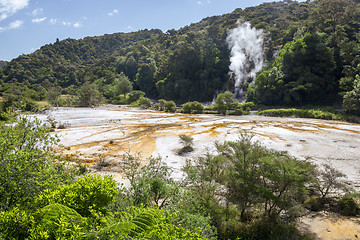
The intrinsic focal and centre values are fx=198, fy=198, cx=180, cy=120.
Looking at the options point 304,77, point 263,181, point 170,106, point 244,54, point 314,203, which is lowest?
point 314,203

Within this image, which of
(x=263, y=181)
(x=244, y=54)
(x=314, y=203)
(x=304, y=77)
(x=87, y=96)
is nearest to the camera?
(x=263, y=181)

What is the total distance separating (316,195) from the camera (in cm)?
884

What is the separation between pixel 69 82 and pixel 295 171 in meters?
119

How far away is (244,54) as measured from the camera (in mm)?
62875

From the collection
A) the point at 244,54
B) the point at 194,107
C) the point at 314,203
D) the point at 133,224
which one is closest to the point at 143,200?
the point at 133,224

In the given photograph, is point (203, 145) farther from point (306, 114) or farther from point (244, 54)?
point (244, 54)

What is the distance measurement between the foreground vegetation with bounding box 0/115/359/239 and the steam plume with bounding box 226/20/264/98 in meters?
50.3

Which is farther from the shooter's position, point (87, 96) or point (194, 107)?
point (87, 96)

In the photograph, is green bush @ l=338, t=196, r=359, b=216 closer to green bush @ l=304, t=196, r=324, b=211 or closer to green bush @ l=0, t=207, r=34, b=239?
green bush @ l=304, t=196, r=324, b=211

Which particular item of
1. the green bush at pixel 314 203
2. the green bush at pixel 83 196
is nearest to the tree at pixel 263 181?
the green bush at pixel 314 203

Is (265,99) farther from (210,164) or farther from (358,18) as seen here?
(210,164)

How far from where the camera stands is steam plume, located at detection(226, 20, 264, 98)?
5719cm

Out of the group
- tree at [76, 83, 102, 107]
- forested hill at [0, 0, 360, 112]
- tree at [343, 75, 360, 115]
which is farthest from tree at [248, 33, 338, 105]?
tree at [76, 83, 102, 107]

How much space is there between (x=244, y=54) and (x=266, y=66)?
13.2 meters
